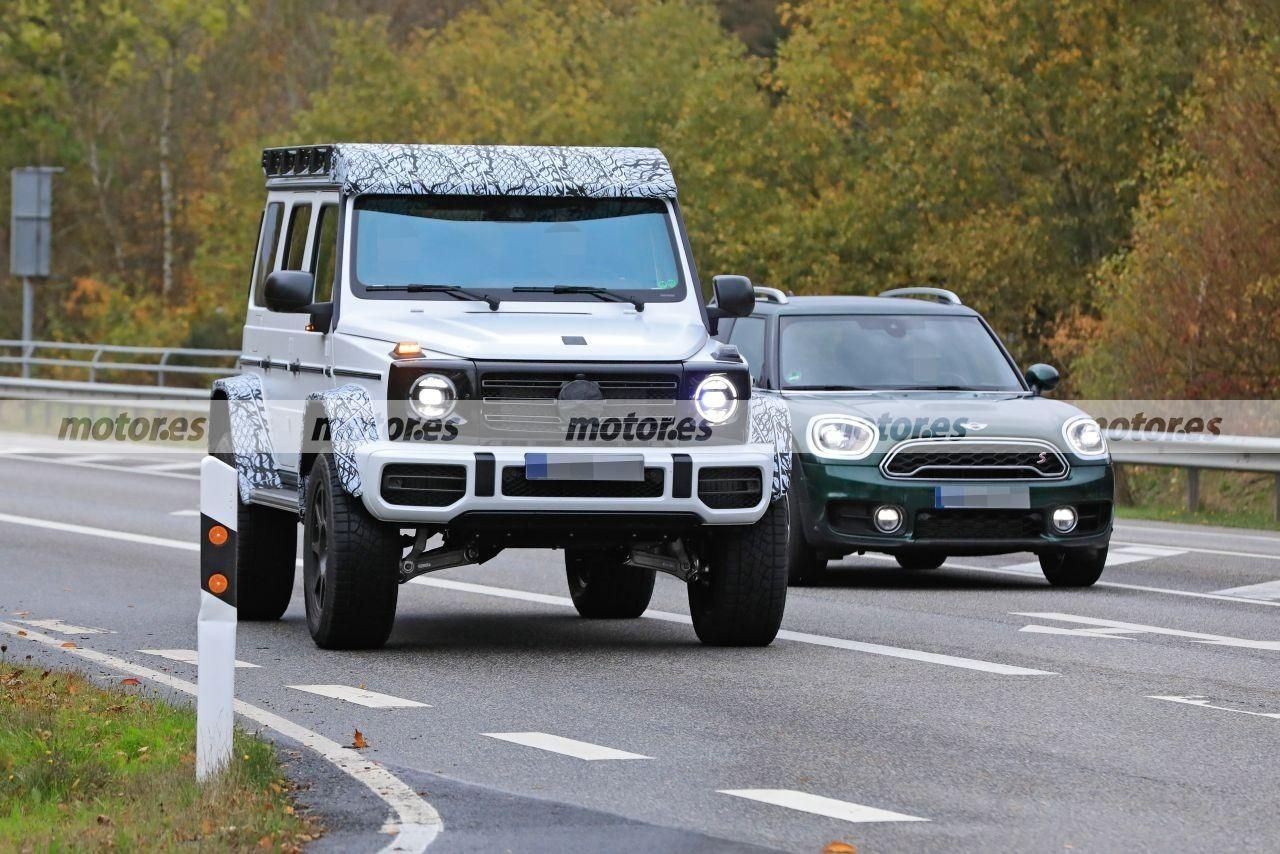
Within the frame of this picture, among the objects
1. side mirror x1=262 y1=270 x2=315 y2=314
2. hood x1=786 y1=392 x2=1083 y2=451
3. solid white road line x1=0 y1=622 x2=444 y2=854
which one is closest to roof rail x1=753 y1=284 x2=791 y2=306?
hood x1=786 y1=392 x2=1083 y2=451

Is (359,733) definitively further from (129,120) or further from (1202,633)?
(129,120)

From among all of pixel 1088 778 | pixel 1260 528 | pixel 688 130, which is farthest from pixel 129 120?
pixel 1088 778

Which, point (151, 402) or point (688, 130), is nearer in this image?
point (151, 402)

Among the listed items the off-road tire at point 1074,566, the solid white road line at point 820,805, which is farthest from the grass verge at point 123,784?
the off-road tire at point 1074,566

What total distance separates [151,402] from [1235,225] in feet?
51.1

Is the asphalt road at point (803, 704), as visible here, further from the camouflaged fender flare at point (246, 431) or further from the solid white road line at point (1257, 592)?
the camouflaged fender flare at point (246, 431)

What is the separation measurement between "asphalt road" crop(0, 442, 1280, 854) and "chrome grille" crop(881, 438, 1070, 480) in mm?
709

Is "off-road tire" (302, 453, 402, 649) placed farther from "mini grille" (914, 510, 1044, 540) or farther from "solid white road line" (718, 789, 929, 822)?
"mini grille" (914, 510, 1044, 540)

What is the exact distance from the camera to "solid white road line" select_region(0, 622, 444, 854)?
751 cm

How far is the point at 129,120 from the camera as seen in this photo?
6656cm

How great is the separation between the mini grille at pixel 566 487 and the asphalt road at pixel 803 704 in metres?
0.77

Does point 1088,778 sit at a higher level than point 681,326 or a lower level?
lower

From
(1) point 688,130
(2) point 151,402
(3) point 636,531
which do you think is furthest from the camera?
(1) point 688,130

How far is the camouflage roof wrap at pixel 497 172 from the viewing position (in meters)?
12.7
